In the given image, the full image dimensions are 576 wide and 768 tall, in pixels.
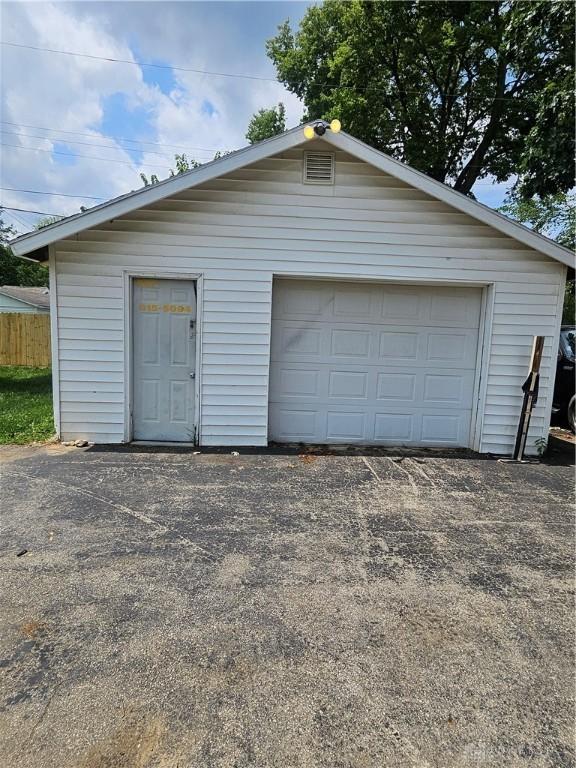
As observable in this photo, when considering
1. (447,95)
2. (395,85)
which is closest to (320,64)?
(395,85)

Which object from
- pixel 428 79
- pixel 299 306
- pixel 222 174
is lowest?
pixel 299 306

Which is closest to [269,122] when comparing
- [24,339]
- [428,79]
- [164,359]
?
[428,79]

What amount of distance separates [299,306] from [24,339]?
13.7m

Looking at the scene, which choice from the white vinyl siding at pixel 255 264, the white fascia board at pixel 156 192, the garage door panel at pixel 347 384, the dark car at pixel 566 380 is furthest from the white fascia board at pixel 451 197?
the dark car at pixel 566 380

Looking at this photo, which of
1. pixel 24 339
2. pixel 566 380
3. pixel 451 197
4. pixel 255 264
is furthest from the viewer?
pixel 24 339

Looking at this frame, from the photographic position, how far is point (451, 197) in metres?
5.76

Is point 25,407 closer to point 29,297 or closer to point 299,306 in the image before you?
point 299,306

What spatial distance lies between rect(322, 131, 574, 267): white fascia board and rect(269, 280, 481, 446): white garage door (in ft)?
3.02

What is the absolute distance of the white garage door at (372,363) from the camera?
6402mm

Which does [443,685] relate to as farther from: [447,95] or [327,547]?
[447,95]

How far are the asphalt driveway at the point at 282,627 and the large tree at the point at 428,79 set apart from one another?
482 inches

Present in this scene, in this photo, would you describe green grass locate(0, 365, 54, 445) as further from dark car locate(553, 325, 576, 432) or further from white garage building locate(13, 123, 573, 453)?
dark car locate(553, 325, 576, 432)

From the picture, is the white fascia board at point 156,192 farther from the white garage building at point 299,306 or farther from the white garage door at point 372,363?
the white garage door at point 372,363

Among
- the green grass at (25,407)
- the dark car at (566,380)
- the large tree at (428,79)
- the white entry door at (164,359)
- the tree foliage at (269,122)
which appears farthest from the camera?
the tree foliage at (269,122)
